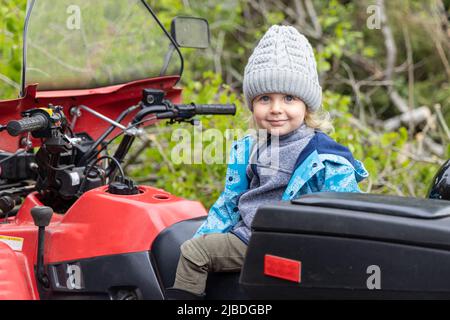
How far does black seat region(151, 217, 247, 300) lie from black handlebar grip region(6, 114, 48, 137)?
601 millimetres

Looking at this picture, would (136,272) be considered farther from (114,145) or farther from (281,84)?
(114,145)

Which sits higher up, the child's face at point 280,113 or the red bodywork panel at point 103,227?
the child's face at point 280,113

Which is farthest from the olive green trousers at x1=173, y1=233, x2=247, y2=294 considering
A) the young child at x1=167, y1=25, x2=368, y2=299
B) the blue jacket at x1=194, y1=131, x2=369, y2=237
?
the blue jacket at x1=194, y1=131, x2=369, y2=237

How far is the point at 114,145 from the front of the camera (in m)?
3.61

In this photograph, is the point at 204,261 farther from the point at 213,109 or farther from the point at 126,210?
the point at 213,109

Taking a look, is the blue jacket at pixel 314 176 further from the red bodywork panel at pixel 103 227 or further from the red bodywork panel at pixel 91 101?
the red bodywork panel at pixel 91 101

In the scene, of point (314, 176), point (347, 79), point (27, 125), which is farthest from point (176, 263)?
point (347, 79)

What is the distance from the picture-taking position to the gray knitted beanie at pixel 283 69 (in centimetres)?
266

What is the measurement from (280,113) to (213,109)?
64 cm

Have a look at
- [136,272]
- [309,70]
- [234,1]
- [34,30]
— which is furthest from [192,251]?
[234,1]

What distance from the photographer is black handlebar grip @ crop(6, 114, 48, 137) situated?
8.70 ft

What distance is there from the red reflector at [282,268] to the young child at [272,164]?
447 mm

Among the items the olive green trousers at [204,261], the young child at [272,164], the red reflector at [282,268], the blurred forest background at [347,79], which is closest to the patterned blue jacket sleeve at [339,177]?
the young child at [272,164]

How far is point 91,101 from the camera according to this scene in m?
3.19
